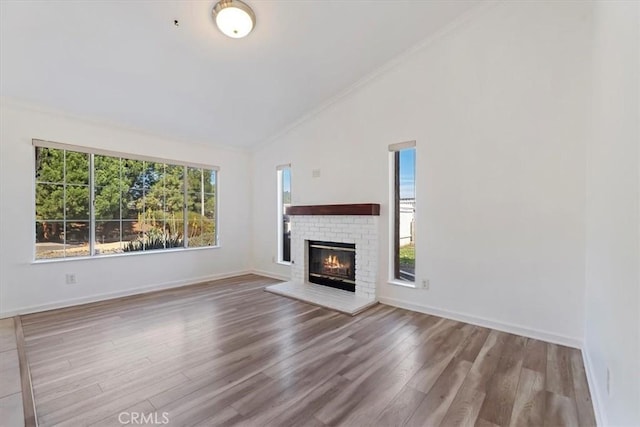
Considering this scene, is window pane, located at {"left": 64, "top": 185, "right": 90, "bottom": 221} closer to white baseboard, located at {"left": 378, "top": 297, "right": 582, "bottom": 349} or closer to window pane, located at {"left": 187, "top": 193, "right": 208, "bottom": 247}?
window pane, located at {"left": 187, "top": 193, "right": 208, "bottom": 247}

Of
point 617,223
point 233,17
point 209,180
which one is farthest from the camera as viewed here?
point 209,180

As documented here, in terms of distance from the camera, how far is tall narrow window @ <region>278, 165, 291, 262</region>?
18.2ft

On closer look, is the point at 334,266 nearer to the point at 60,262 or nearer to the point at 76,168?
the point at 60,262

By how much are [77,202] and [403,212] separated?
454 cm

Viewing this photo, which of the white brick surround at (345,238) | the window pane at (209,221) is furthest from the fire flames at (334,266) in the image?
the window pane at (209,221)

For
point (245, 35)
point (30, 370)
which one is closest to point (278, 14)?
point (245, 35)

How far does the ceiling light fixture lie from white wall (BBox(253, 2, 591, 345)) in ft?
6.34

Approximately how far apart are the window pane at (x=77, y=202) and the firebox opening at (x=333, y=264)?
3328 mm

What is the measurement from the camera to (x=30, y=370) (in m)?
2.27

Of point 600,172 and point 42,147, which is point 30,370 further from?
point 600,172

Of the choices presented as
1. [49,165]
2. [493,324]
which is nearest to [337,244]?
[493,324]

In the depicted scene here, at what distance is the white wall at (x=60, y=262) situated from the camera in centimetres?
345

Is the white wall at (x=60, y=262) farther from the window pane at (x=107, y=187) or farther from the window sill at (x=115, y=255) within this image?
the window pane at (x=107, y=187)

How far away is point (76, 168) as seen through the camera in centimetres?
400
